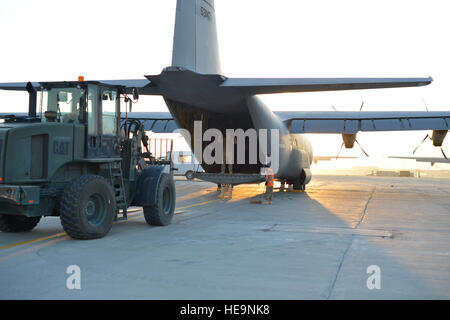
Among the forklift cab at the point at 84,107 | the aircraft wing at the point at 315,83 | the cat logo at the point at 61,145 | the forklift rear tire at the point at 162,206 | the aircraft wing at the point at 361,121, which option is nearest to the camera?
the cat logo at the point at 61,145

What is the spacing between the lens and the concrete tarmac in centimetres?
501

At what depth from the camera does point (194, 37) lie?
508 inches

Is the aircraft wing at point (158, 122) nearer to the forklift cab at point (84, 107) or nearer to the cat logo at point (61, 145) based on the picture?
the forklift cab at point (84, 107)

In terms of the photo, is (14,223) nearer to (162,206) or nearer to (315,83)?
(162,206)

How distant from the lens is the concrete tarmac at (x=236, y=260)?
16.4 feet

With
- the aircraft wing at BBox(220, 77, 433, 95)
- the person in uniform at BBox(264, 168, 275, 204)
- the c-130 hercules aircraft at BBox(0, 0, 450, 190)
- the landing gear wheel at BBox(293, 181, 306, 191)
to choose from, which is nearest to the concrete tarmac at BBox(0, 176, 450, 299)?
the aircraft wing at BBox(220, 77, 433, 95)

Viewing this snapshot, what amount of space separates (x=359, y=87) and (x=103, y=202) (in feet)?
22.9

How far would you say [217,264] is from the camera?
638cm

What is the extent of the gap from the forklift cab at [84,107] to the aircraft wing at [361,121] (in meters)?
12.8

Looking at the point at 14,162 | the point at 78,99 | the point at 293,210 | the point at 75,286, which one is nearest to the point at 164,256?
the point at 75,286

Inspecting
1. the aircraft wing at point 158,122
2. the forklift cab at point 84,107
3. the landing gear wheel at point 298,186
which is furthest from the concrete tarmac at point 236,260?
the aircraft wing at point 158,122

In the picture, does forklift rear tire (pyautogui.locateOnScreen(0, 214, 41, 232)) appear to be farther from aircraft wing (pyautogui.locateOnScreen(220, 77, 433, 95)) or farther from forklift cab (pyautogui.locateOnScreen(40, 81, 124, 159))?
aircraft wing (pyautogui.locateOnScreen(220, 77, 433, 95))

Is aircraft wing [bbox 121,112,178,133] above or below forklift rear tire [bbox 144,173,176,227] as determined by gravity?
above
